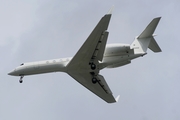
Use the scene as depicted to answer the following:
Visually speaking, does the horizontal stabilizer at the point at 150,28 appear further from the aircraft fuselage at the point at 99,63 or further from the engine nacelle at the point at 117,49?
the engine nacelle at the point at 117,49

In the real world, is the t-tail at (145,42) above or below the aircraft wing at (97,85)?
above

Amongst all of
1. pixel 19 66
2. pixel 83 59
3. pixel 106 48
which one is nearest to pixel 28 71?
pixel 19 66

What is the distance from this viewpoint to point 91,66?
3422 cm

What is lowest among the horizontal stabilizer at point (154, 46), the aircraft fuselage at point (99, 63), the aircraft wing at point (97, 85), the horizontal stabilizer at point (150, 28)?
the aircraft wing at point (97, 85)

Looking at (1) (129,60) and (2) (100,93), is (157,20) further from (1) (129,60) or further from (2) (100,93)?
(2) (100,93)

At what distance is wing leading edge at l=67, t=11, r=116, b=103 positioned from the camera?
102ft

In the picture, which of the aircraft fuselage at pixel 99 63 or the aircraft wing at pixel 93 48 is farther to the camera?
the aircraft fuselage at pixel 99 63

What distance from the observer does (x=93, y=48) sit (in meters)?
32.9

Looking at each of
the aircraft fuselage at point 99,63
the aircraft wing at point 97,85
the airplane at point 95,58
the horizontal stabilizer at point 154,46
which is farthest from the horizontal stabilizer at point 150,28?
the aircraft wing at point 97,85

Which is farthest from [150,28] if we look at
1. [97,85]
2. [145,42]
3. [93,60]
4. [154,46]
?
[97,85]

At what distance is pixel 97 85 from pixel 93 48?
21.7 ft

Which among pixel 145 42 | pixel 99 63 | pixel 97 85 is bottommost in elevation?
pixel 97 85

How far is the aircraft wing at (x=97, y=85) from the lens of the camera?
36.7 m

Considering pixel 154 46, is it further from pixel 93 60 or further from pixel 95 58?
Result: pixel 93 60
